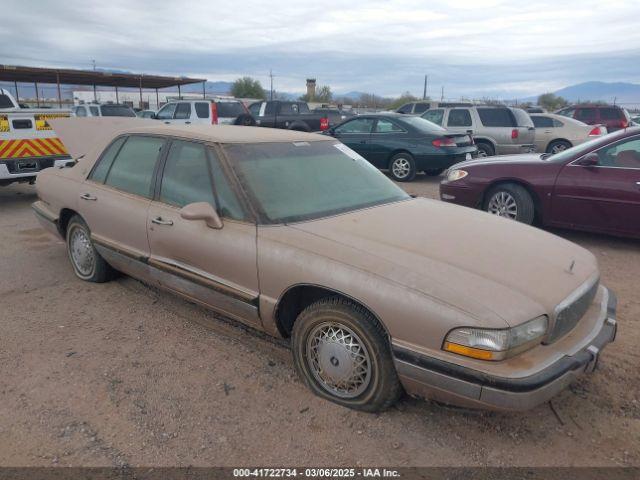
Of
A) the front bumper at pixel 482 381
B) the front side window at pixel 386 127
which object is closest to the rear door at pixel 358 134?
the front side window at pixel 386 127

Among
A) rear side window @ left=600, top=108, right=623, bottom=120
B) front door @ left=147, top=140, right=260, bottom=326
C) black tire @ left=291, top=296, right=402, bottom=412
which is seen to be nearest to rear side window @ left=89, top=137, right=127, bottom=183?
front door @ left=147, top=140, right=260, bottom=326

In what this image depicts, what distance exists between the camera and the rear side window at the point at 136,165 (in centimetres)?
387

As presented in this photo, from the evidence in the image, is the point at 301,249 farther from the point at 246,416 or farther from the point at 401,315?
the point at 246,416

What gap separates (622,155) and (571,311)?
4.04 meters

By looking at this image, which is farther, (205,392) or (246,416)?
(205,392)

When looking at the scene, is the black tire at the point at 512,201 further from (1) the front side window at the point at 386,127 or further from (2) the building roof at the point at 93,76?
(2) the building roof at the point at 93,76

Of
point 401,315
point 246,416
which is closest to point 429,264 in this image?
point 401,315

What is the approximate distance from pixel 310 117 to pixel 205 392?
1615 cm

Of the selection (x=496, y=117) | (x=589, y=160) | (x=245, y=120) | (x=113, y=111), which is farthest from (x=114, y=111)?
(x=589, y=160)

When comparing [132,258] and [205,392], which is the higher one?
[132,258]

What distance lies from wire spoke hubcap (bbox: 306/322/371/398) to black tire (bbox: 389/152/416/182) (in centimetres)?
810

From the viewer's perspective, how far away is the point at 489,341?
229cm

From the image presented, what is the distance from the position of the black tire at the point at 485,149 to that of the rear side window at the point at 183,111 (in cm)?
870

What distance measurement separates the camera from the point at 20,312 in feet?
13.5
